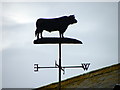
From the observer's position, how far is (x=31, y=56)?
200cm

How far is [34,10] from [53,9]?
0.19m

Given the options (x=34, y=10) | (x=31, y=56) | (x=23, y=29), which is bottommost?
(x=31, y=56)

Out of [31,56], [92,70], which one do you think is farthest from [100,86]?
[31,56]

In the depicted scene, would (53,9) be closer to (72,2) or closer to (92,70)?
(72,2)

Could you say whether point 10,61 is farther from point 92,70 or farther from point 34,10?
point 92,70

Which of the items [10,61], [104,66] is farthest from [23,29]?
[104,66]

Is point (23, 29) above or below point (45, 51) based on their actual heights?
above

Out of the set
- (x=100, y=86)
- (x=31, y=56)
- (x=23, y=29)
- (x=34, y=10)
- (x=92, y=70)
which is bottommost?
(x=100, y=86)

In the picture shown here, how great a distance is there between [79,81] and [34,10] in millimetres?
859

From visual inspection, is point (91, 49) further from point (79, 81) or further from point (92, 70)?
point (79, 81)

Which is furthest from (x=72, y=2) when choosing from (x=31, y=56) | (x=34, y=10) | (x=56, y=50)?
(x=31, y=56)

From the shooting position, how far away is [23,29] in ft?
6.59

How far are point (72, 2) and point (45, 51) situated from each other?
57 centimetres

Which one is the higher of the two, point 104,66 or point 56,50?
point 56,50
